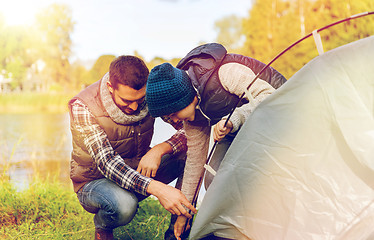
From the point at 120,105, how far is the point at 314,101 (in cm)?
106

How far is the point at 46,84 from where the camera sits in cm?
2898

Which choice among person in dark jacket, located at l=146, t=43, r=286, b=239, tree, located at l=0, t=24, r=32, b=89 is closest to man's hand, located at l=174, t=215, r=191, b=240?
person in dark jacket, located at l=146, t=43, r=286, b=239

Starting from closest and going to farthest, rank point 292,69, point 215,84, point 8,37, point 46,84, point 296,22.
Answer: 1. point 215,84
2. point 292,69
3. point 296,22
4. point 8,37
5. point 46,84

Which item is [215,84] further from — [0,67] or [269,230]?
[0,67]

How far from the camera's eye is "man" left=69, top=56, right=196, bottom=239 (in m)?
2.02

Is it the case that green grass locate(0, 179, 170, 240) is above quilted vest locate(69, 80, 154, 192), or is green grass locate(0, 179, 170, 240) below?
below

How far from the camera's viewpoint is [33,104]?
1443cm

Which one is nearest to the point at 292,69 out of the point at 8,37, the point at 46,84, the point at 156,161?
the point at 156,161

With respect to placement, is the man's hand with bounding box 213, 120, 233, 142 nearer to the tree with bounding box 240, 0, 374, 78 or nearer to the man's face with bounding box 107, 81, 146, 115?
the man's face with bounding box 107, 81, 146, 115

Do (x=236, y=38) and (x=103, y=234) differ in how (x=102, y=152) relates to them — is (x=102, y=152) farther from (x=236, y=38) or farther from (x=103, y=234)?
(x=236, y=38)

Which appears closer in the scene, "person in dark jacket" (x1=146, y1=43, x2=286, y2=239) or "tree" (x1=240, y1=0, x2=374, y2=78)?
"person in dark jacket" (x1=146, y1=43, x2=286, y2=239)

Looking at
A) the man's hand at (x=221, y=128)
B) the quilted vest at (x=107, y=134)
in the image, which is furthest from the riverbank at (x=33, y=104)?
the man's hand at (x=221, y=128)

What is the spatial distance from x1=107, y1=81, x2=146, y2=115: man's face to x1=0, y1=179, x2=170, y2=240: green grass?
0.90 metres

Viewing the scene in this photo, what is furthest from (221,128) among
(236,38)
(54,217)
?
(236,38)
